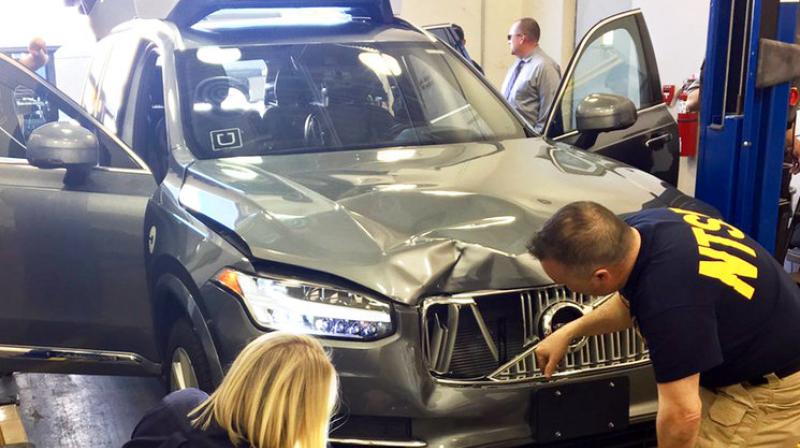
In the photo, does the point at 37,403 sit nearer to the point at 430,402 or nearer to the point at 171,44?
the point at 171,44

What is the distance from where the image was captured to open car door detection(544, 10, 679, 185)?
176 inches

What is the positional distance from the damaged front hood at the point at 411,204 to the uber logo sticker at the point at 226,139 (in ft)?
0.36

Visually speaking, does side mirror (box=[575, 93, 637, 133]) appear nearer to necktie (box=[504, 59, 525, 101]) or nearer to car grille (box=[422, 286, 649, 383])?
car grille (box=[422, 286, 649, 383])

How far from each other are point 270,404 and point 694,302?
106 cm

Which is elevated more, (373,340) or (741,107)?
(741,107)

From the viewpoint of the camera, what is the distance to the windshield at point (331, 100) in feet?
12.3

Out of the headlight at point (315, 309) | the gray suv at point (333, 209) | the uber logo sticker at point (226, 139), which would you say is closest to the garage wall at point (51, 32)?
the gray suv at point (333, 209)

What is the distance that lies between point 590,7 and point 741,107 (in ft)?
20.8

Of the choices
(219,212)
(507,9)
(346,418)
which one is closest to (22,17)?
(507,9)

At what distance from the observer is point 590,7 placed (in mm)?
10062

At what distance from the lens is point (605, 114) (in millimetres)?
4000

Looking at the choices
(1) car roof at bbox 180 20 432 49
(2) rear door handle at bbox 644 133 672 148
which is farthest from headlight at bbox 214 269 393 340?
(2) rear door handle at bbox 644 133 672 148

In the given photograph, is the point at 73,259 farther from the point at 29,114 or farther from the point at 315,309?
the point at 315,309

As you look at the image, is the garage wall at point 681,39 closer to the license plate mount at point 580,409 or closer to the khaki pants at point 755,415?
the license plate mount at point 580,409
